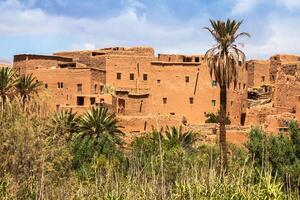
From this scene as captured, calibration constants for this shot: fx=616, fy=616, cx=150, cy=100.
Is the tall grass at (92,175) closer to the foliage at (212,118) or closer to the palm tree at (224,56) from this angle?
the palm tree at (224,56)

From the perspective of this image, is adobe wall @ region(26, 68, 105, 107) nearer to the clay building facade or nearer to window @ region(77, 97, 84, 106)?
the clay building facade

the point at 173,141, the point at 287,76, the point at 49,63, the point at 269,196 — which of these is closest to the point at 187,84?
the point at 287,76

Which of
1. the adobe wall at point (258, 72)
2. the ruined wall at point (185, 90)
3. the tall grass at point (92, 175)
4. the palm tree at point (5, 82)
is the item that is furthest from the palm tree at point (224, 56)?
the adobe wall at point (258, 72)

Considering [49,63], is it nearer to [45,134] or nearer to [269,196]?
[45,134]

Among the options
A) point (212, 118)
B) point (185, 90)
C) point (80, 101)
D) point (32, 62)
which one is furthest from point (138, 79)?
point (32, 62)

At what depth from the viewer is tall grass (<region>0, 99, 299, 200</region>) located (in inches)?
554

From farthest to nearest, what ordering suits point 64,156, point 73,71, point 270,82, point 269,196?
1. point 270,82
2. point 73,71
3. point 64,156
4. point 269,196

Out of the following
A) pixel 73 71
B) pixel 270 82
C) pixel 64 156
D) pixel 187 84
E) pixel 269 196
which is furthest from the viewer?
pixel 270 82

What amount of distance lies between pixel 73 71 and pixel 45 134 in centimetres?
2017

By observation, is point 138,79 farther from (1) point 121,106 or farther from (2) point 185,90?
(1) point 121,106

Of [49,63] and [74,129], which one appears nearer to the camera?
[74,129]

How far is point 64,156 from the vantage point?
1986 cm

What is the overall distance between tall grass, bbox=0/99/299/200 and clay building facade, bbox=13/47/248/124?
53.7 feet

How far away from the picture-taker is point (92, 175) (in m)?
22.3
